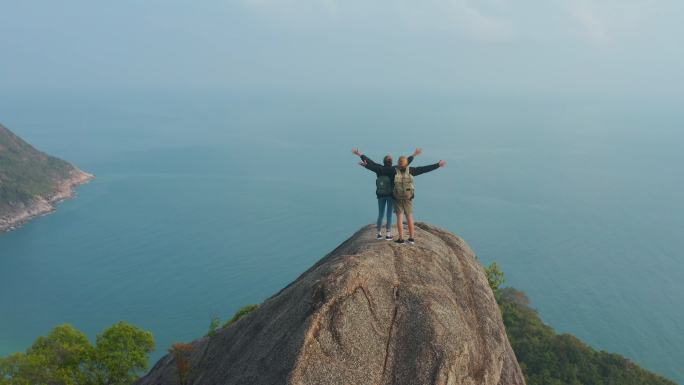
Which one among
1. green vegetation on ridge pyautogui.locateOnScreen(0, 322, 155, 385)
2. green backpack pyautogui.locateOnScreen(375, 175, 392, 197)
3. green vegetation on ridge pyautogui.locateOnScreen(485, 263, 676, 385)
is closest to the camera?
green backpack pyautogui.locateOnScreen(375, 175, 392, 197)

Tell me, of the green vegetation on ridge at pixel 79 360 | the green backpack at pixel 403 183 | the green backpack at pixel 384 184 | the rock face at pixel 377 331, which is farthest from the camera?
the green vegetation on ridge at pixel 79 360

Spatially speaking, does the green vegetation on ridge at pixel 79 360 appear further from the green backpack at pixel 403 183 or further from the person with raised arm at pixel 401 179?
the green backpack at pixel 403 183

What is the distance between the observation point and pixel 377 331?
57.2 feet

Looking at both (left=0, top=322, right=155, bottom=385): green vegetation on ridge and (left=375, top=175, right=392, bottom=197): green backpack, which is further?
(left=0, top=322, right=155, bottom=385): green vegetation on ridge

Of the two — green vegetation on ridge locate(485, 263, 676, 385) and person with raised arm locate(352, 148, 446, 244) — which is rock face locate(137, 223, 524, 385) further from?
green vegetation on ridge locate(485, 263, 676, 385)

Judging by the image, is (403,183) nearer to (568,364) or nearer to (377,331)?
(377,331)

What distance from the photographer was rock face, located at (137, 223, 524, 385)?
16.2 meters

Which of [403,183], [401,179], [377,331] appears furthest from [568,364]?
[377,331]

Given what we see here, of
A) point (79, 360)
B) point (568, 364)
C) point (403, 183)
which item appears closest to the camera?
point (403, 183)

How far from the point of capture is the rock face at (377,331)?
1623 cm

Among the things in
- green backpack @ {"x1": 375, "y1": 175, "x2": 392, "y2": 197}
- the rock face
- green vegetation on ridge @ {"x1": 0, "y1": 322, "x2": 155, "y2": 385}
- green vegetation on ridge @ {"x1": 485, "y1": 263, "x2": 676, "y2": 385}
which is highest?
green backpack @ {"x1": 375, "y1": 175, "x2": 392, "y2": 197}

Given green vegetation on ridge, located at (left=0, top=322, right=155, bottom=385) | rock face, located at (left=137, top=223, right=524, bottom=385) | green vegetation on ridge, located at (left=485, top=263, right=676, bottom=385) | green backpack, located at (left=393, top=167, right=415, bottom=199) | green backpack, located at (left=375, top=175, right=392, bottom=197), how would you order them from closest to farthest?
1. rock face, located at (left=137, top=223, right=524, bottom=385)
2. green backpack, located at (left=393, top=167, right=415, bottom=199)
3. green backpack, located at (left=375, top=175, right=392, bottom=197)
4. green vegetation on ridge, located at (left=0, top=322, right=155, bottom=385)
5. green vegetation on ridge, located at (left=485, top=263, right=676, bottom=385)

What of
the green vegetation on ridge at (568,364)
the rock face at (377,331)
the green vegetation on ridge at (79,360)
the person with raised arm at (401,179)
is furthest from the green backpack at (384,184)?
the green vegetation on ridge at (568,364)

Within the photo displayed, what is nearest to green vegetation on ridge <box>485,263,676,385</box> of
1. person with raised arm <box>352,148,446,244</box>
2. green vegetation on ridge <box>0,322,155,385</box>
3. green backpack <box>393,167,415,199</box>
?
person with raised arm <box>352,148,446,244</box>
